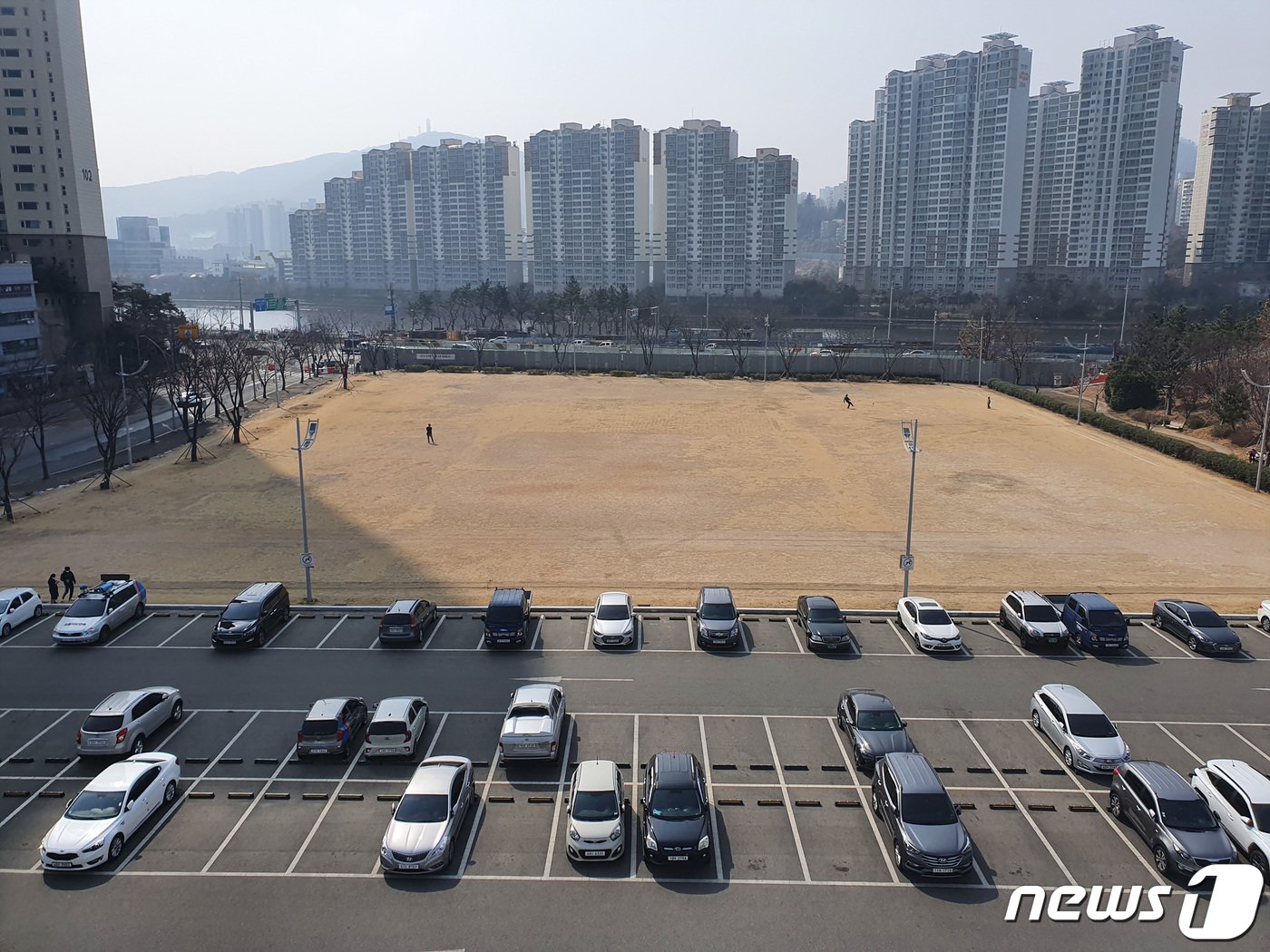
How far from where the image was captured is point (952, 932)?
13.5 meters

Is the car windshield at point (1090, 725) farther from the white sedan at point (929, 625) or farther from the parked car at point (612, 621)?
the parked car at point (612, 621)

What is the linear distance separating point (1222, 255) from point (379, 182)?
158 m

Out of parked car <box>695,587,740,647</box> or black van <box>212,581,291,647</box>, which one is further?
black van <box>212,581,291,647</box>

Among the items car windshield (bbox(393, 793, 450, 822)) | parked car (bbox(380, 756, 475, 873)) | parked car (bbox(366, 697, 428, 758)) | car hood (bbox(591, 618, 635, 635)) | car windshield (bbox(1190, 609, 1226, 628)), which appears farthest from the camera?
car windshield (bbox(1190, 609, 1226, 628))

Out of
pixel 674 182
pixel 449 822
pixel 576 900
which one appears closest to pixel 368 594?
pixel 449 822

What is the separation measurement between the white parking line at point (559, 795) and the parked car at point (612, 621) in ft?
13.7

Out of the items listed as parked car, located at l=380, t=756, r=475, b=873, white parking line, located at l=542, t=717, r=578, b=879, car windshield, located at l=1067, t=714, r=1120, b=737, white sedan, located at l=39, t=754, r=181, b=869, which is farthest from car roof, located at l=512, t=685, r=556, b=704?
car windshield, located at l=1067, t=714, r=1120, b=737

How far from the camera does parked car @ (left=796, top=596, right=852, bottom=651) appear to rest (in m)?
24.4

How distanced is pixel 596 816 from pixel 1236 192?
563ft

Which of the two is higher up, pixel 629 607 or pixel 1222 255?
pixel 1222 255

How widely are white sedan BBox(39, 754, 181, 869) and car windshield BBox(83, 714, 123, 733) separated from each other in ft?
5.98

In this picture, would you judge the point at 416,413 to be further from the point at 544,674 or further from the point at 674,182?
the point at 674,182

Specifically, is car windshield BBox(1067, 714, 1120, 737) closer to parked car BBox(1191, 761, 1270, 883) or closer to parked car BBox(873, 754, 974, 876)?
parked car BBox(1191, 761, 1270, 883)

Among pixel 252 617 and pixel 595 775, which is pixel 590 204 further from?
pixel 595 775
